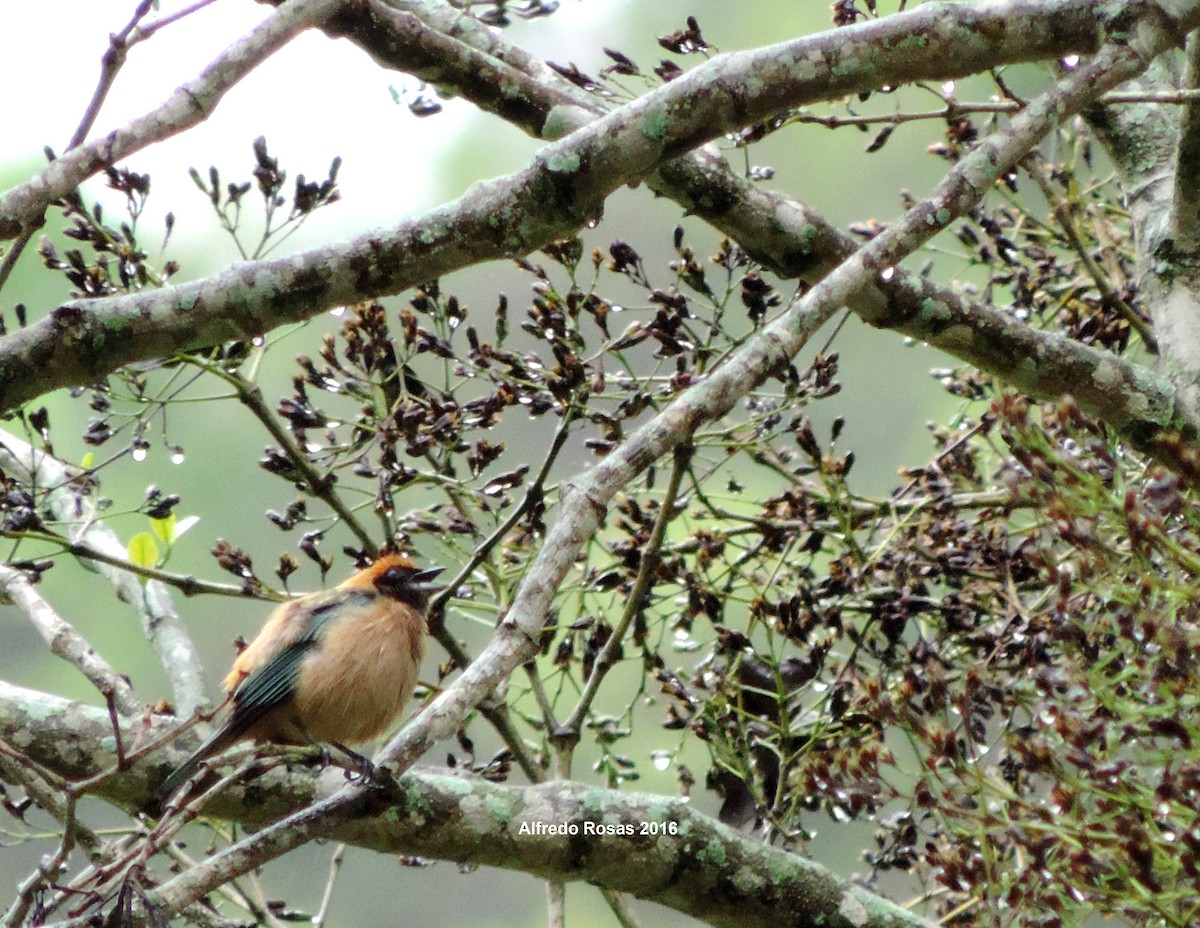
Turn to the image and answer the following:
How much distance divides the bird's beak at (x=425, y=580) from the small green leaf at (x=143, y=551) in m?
0.81

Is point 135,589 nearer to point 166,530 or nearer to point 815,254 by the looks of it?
point 166,530

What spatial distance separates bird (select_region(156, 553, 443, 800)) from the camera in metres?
2.96

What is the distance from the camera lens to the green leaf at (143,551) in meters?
2.70

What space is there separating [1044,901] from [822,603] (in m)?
1.14

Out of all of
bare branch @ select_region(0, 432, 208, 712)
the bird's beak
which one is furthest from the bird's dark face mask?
bare branch @ select_region(0, 432, 208, 712)

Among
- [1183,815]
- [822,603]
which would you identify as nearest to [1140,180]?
[822,603]

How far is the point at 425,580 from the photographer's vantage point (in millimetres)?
3443

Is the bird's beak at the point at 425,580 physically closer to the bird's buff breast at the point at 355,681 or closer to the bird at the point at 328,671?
the bird at the point at 328,671

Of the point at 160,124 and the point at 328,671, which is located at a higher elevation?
the point at 160,124

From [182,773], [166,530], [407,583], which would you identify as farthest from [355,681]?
[182,773]

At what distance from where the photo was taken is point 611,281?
10086 millimetres

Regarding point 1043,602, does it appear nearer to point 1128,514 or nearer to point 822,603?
point 822,603

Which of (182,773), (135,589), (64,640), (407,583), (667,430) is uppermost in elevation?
(407,583)

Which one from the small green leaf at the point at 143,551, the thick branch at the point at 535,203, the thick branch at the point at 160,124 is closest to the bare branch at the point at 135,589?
the small green leaf at the point at 143,551
